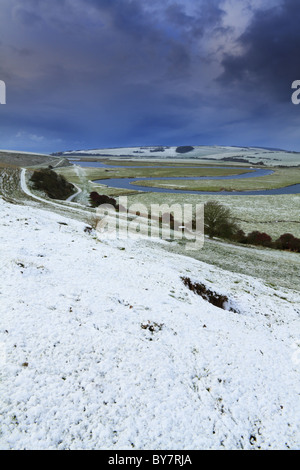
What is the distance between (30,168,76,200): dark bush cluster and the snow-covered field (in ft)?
220

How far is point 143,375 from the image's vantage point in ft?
30.6

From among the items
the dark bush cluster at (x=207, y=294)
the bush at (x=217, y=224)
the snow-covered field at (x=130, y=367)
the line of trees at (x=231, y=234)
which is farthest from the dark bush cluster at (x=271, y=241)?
the snow-covered field at (x=130, y=367)

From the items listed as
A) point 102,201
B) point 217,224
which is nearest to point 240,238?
point 217,224

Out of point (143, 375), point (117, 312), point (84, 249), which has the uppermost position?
point (84, 249)

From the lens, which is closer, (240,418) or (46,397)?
(46,397)

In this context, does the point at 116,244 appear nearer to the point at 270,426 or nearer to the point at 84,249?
the point at 84,249

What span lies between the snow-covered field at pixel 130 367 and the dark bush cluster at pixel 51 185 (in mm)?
67021

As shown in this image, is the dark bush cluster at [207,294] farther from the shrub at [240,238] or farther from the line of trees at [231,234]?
the shrub at [240,238]

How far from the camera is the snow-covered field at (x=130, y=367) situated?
24.7 feet

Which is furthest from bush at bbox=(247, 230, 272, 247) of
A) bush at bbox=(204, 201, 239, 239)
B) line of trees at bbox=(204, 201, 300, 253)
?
bush at bbox=(204, 201, 239, 239)

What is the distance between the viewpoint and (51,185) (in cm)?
8362

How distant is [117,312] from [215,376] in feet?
18.7

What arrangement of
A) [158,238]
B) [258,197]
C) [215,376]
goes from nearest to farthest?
A: 1. [215,376]
2. [158,238]
3. [258,197]
